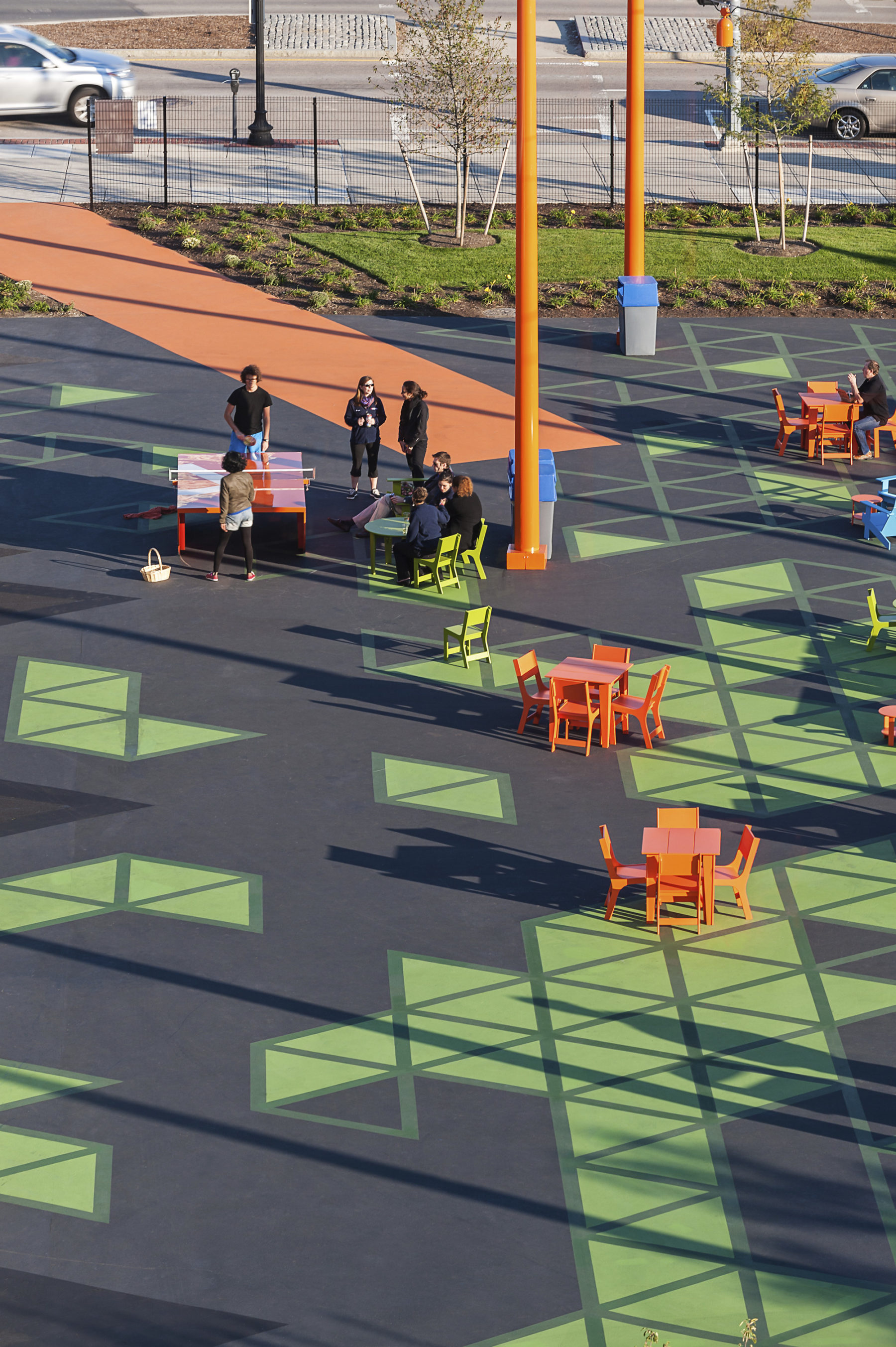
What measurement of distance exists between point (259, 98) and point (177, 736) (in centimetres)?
2192

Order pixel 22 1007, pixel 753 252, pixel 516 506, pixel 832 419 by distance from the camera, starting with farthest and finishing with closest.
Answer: pixel 753 252
pixel 832 419
pixel 516 506
pixel 22 1007

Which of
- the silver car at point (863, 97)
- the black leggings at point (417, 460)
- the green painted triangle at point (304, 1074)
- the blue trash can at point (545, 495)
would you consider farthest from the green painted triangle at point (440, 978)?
the silver car at point (863, 97)

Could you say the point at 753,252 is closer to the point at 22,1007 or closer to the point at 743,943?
the point at 743,943

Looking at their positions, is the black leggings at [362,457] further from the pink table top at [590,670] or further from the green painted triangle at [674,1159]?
the green painted triangle at [674,1159]

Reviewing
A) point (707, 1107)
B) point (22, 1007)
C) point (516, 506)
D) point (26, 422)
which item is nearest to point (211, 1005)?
point (22, 1007)

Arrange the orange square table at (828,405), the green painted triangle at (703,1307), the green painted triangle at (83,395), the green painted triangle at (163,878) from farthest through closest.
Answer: the green painted triangle at (83,395) → the orange square table at (828,405) → the green painted triangle at (163,878) → the green painted triangle at (703,1307)

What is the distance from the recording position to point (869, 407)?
22.8m

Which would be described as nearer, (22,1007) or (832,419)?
(22,1007)

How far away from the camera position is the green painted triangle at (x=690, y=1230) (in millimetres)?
10633

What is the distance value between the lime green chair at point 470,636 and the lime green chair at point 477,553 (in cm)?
147

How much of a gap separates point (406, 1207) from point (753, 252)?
2328 cm

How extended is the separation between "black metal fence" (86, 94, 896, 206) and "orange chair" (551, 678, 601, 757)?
17432mm

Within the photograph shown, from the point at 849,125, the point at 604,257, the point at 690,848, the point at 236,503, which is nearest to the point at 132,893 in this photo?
the point at 690,848

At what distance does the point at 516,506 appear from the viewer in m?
19.9
